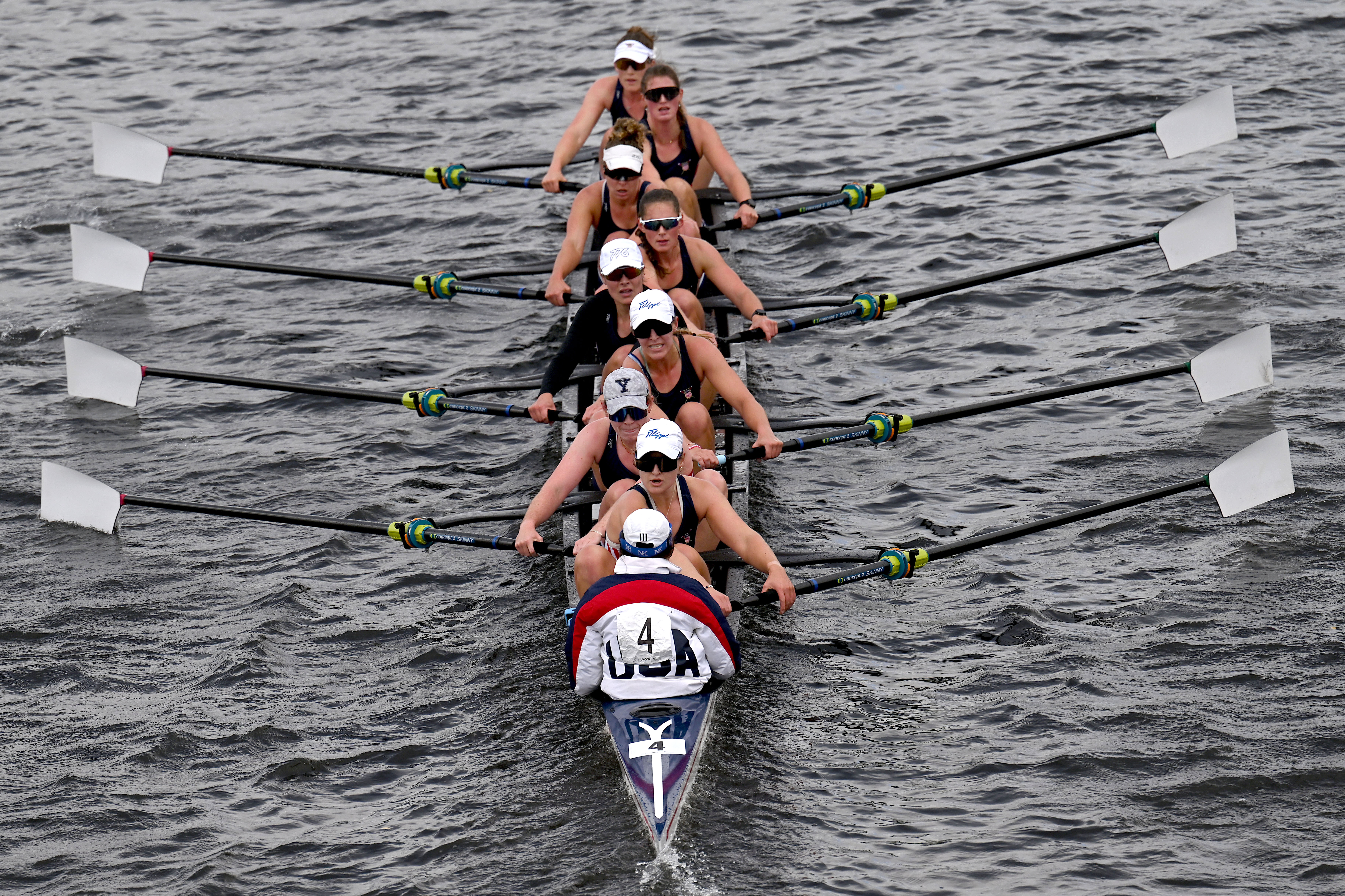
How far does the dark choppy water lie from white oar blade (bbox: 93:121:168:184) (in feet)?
2.94

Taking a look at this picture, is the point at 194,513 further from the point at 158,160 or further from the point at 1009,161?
the point at 1009,161

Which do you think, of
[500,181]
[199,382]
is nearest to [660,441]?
[199,382]

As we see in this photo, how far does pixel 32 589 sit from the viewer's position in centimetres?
1046

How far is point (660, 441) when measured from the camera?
7992 millimetres

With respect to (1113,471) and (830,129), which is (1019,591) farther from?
(830,129)

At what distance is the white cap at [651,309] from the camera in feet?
29.4

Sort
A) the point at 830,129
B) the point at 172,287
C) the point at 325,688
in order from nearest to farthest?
the point at 325,688 → the point at 172,287 → the point at 830,129

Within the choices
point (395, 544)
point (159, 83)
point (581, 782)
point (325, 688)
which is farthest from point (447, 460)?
point (159, 83)

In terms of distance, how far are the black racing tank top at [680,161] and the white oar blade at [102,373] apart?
15.6 ft

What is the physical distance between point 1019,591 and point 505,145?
10497 mm

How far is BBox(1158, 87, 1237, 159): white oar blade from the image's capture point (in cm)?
1391

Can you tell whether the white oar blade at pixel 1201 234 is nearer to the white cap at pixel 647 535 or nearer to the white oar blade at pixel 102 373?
the white cap at pixel 647 535

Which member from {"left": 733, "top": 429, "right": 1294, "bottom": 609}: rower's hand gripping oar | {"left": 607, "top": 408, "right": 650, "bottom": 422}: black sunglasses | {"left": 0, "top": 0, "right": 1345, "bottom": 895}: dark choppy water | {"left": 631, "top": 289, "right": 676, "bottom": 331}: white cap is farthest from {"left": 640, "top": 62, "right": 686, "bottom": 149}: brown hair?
{"left": 733, "top": 429, "right": 1294, "bottom": 609}: rower's hand gripping oar

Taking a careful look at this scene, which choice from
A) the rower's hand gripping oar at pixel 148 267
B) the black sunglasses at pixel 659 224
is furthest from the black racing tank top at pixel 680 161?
the black sunglasses at pixel 659 224
